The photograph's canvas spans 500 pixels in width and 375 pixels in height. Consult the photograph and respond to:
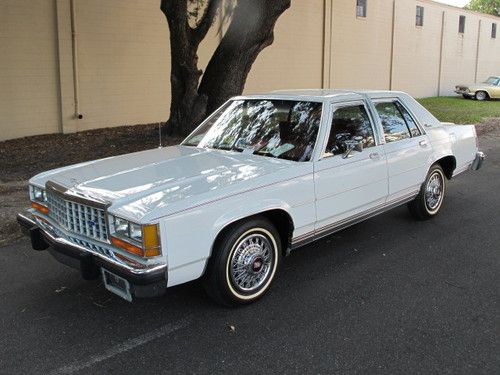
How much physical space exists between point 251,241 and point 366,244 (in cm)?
190

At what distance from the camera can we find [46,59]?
12.6 metres

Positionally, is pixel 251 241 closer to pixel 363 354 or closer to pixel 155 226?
pixel 155 226

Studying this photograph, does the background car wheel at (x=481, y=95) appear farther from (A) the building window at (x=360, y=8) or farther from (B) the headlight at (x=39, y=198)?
(B) the headlight at (x=39, y=198)

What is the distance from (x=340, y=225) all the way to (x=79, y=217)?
228 cm

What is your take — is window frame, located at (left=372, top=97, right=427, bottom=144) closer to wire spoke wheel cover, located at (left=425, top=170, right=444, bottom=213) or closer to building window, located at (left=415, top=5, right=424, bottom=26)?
wire spoke wheel cover, located at (left=425, top=170, right=444, bottom=213)

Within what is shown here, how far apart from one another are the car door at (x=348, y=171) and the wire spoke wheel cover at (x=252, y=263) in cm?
59

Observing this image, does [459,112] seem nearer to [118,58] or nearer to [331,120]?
[118,58]

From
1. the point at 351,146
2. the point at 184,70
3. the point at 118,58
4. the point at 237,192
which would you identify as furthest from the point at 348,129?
the point at 118,58

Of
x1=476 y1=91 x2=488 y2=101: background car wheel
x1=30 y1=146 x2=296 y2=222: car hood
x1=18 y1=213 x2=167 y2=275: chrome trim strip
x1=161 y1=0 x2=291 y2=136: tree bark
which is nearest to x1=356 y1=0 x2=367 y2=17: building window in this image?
x1=476 y1=91 x2=488 y2=101: background car wheel

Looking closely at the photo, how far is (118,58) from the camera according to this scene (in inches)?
553

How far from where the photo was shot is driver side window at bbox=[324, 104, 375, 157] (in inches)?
189

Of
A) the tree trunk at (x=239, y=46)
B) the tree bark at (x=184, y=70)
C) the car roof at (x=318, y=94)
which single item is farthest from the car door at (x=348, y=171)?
the tree bark at (x=184, y=70)

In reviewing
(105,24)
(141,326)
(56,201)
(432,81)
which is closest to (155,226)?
(141,326)

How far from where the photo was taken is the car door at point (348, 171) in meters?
4.60
